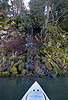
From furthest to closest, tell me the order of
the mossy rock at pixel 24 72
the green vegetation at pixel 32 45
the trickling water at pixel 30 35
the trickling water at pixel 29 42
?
1. the trickling water at pixel 30 35
2. the trickling water at pixel 29 42
3. the green vegetation at pixel 32 45
4. the mossy rock at pixel 24 72

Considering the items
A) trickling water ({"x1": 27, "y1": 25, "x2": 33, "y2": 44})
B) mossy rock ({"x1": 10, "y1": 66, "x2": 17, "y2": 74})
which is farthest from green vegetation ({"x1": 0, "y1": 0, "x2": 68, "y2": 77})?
trickling water ({"x1": 27, "y1": 25, "x2": 33, "y2": 44})

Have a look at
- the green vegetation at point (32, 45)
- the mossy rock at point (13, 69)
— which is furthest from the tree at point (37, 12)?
the mossy rock at point (13, 69)

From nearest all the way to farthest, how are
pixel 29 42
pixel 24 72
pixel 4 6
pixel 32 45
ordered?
pixel 24 72 → pixel 32 45 → pixel 29 42 → pixel 4 6

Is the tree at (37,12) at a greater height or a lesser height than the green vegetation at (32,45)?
greater

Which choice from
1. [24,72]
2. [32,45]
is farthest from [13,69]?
[32,45]

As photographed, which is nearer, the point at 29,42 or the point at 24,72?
the point at 24,72

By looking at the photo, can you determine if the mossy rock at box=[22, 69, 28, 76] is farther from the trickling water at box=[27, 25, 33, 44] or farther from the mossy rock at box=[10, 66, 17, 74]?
the trickling water at box=[27, 25, 33, 44]

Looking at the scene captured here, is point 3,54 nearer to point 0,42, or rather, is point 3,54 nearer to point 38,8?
point 0,42

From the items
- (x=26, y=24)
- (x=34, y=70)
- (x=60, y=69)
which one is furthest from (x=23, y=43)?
(x=60, y=69)

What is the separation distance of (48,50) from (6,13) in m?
9.41

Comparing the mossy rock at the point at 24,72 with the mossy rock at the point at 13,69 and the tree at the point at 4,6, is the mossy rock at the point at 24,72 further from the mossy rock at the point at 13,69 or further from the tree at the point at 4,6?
the tree at the point at 4,6

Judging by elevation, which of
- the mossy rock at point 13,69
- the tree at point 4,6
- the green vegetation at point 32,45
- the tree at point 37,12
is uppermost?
the tree at point 4,6

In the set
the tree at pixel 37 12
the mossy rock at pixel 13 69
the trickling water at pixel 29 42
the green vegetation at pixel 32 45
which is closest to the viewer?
the mossy rock at pixel 13 69

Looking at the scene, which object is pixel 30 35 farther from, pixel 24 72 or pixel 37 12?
pixel 24 72
